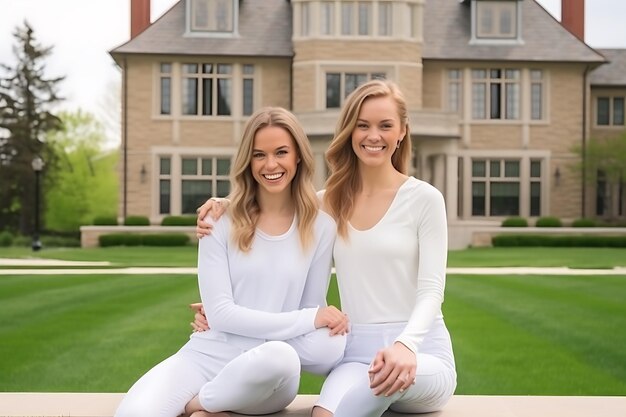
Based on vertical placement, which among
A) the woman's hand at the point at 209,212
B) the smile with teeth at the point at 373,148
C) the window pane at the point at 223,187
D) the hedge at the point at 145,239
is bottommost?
the hedge at the point at 145,239

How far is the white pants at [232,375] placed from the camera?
3547mm

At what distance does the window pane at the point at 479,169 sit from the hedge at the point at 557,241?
4424mm

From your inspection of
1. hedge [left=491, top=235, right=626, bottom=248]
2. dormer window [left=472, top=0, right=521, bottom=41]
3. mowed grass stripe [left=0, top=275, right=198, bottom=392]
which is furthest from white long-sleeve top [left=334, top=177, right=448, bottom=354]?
dormer window [left=472, top=0, right=521, bottom=41]

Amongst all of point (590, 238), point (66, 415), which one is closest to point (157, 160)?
point (590, 238)

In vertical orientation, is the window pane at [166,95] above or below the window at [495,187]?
above

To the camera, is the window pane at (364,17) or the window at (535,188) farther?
the window at (535,188)

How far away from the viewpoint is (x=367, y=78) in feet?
97.6

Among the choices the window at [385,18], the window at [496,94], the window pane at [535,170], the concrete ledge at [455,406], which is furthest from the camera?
the window pane at [535,170]

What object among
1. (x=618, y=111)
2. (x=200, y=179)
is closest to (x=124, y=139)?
Result: (x=200, y=179)

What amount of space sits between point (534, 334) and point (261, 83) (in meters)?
22.4

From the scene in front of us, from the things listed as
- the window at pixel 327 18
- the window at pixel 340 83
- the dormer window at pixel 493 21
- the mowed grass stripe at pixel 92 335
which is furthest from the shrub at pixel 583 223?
the mowed grass stripe at pixel 92 335

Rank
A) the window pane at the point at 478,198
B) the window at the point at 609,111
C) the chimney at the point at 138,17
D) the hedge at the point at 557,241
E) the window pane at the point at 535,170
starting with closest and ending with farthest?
the hedge at the point at 557,241
the window pane at the point at 478,198
the window pane at the point at 535,170
the chimney at the point at 138,17
the window at the point at 609,111

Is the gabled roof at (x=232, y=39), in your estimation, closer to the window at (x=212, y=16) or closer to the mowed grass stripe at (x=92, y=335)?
the window at (x=212, y=16)

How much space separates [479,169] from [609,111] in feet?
19.5
